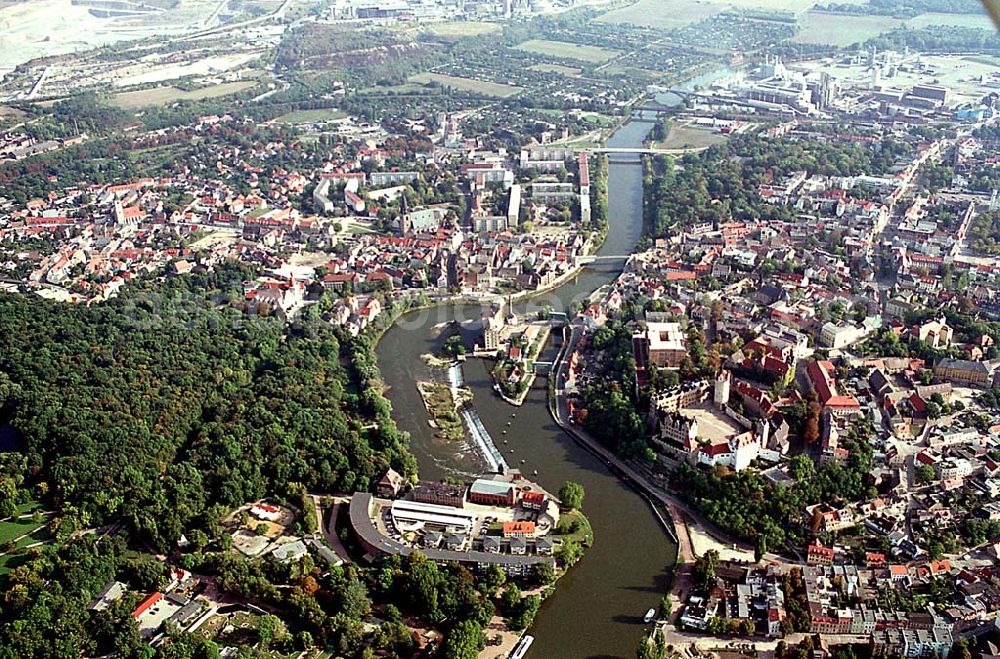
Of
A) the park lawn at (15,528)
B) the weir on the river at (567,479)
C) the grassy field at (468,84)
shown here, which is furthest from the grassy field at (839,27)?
the park lawn at (15,528)

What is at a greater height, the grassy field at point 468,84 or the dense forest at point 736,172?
the grassy field at point 468,84

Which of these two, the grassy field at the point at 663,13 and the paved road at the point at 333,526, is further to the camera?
the grassy field at the point at 663,13

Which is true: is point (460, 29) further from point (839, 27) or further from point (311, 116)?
point (839, 27)

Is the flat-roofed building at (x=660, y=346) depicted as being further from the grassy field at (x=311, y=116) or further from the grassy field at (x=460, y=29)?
the grassy field at (x=460, y=29)

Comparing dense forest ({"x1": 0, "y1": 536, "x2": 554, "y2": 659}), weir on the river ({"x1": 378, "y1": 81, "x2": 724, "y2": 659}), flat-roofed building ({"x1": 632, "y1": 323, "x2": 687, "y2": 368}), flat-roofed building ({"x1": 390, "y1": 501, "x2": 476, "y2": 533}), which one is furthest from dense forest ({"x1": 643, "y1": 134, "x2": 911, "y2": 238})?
dense forest ({"x1": 0, "y1": 536, "x2": 554, "y2": 659})

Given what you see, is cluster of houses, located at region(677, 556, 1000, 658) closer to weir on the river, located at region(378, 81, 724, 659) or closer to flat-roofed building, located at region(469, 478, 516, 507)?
weir on the river, located at region(378, 81, 724, 659)

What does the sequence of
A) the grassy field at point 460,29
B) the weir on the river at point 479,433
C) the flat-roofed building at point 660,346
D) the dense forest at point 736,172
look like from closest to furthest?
the weir on the river at point 479,433 → the flat-roofed building at point 660,346 → the dense forest at point 736,172 → the grassy field at point 460,29

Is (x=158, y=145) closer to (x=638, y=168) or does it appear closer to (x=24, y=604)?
(x=638, y=168)
